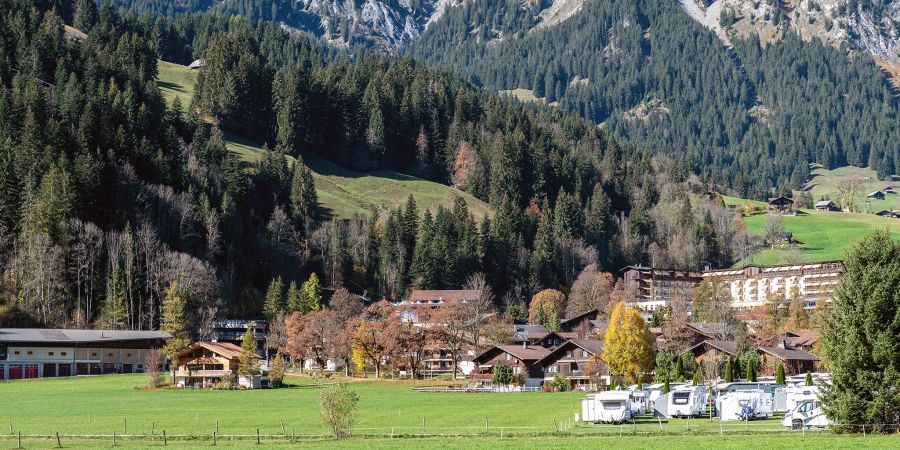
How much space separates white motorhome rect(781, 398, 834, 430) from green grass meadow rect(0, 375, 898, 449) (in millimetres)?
786

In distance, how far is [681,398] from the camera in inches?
2670

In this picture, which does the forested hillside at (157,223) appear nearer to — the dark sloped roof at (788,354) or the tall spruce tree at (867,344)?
the dark sloped roof at (788,354)

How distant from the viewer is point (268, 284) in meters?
154

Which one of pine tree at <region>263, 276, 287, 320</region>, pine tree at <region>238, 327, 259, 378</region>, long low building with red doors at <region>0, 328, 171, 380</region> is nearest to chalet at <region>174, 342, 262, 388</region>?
pine tree at <region>238, 327, 259, 378</region>

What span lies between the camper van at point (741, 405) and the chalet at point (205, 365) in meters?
51.4

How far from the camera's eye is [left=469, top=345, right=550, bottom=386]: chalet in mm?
119312

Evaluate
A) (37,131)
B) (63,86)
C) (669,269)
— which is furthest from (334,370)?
(669,269)

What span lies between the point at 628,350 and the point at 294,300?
49.0 meters

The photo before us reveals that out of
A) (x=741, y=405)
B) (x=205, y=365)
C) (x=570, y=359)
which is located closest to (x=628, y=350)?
(x=570, y=359)

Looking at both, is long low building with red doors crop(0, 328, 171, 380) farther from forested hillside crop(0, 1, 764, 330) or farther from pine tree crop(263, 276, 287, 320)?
pine tree crop(263, 276, 287, 320)

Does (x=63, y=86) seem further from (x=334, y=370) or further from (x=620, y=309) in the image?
(x=620, y=309)

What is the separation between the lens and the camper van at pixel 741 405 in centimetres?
6538

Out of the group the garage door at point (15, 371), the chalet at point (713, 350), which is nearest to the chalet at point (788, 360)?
the chalet at point (713, 350)

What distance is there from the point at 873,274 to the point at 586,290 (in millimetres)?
126458
